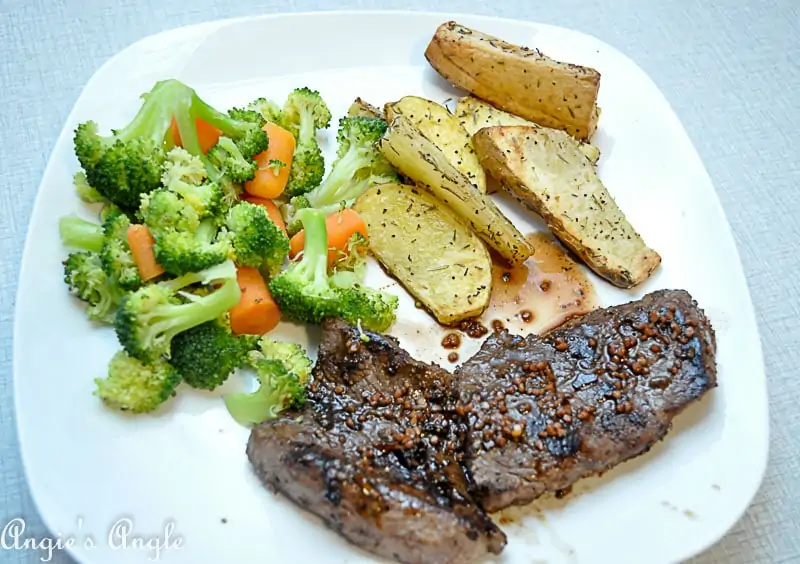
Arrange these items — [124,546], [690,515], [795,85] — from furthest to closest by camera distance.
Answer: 1. [795,85]
2. [690,515]
3. [124,546]

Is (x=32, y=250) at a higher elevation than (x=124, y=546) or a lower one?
higher

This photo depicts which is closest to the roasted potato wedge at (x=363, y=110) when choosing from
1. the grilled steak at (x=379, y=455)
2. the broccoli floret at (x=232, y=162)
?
the broccoli floret at (x=232, y=162)

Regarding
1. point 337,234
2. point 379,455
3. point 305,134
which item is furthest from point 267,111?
point 379,455

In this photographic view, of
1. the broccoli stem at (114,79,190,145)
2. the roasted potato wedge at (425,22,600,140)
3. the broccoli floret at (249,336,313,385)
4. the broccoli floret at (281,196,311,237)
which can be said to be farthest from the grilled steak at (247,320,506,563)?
the roasted potato wedge at (425,22,600,140)

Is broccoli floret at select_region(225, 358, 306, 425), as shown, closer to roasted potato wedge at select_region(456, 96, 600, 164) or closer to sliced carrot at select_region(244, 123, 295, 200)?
sliced carrot at select_region(244, 123, 295, 200)

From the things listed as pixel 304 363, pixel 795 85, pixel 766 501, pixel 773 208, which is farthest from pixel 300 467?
pixel 795 85

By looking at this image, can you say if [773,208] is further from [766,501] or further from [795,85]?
[766,501]
